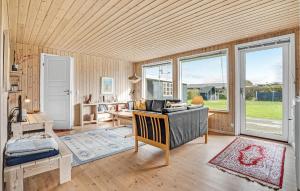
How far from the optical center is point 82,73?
5504 mm

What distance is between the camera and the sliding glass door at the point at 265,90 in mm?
3578

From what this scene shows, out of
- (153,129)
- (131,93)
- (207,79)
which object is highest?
(207,79)

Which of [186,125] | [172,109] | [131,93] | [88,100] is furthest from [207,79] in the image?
[88,100]

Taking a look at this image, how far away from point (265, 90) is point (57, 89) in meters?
5.59

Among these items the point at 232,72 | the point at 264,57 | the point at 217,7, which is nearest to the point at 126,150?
the point at 217,7

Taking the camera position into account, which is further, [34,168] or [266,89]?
[266,89]

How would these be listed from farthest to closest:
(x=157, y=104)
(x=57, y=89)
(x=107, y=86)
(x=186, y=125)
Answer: (x=107, y=86), (x=57, y=89), (x=157, y=104), (x=186, y=125)

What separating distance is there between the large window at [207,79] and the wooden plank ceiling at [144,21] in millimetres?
590

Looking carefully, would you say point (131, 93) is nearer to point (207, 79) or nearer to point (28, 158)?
point (207, 79)

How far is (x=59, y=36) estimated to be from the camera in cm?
379

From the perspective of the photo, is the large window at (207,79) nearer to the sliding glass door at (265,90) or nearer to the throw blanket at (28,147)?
the sliding glass door at (265,90)

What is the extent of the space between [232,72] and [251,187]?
299cm

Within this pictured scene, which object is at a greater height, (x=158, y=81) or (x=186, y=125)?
(x=158, y=81)

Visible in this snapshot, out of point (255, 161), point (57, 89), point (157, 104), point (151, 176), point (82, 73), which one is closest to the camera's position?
point (151, 176)
